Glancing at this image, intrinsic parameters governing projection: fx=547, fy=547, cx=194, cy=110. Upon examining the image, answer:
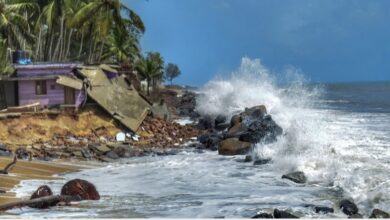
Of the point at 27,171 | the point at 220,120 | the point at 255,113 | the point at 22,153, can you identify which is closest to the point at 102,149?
the point at 22,153

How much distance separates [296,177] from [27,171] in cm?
766

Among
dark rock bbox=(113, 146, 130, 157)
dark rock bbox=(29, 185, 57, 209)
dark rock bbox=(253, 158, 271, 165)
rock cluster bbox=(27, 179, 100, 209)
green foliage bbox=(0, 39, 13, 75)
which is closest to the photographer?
dark rock bbox=(29, 185, 57, 209)

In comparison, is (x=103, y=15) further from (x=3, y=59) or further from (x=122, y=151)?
(x=122, y=151)

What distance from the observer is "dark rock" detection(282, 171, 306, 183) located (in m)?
14.3

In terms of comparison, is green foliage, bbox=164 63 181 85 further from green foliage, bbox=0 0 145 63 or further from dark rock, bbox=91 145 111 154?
dark rock, bbox=91 145 111 154

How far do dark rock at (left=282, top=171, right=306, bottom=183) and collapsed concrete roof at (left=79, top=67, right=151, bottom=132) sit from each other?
12792 mm

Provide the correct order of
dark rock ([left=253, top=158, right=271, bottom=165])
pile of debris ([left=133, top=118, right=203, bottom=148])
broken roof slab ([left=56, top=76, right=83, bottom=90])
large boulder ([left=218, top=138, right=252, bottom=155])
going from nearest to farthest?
dark rock ([left=253, top=158, right=271, bottom=165]) → large boulder ([left=218, top=138, right=252, bottom=155]) → pile of debris ([left=133, top=118, right=203, bottom=148]) → broken roof slab ([left=56, top=76, right=83, bottom=90])

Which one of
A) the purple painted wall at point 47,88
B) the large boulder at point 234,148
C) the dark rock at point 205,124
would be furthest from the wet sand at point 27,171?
the dark rock at point 205,124

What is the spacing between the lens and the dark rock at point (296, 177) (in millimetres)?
14279

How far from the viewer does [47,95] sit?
26344 millimetres

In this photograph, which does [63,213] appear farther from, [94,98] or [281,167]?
[94,98]

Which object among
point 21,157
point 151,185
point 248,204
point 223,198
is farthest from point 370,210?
point 21,157

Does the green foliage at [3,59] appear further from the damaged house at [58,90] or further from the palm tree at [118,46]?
the palm tree at [118,46]

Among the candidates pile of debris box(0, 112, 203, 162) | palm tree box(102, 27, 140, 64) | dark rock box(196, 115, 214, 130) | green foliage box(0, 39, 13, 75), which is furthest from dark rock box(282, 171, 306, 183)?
palm tree box(102, 27, 140, 64)
